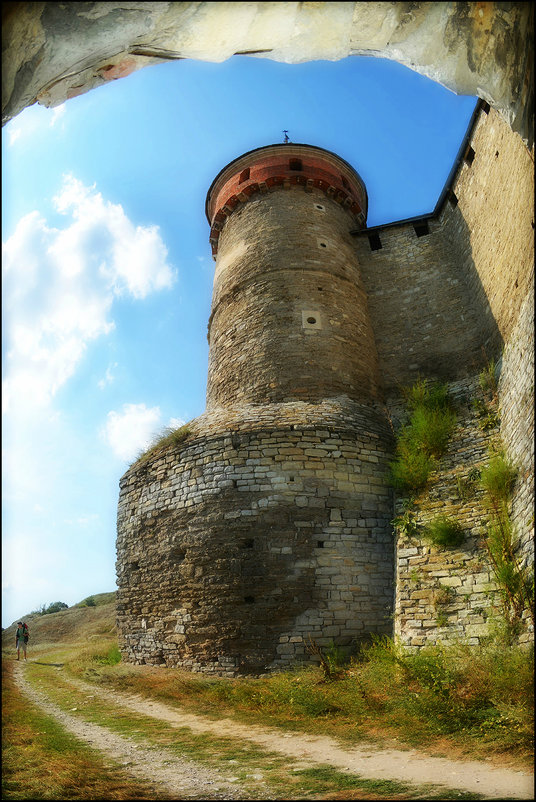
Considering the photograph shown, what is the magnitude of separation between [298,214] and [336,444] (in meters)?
7.20

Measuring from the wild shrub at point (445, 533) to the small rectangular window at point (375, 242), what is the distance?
8.95 meters

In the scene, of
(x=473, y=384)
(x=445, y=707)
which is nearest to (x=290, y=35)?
(x=445, y=707)

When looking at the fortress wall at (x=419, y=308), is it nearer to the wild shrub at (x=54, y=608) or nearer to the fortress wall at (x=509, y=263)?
the fortress wall at (x=509, y=263)

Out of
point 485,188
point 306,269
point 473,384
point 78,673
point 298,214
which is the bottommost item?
point 78,673

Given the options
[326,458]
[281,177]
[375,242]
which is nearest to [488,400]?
[326,458]

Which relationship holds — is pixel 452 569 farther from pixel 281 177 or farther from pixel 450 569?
pixel 281 177

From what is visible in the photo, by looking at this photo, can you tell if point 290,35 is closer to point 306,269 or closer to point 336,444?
point 336,444

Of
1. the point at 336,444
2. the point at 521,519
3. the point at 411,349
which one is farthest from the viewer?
the point at 411,349

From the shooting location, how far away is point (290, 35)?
278cm

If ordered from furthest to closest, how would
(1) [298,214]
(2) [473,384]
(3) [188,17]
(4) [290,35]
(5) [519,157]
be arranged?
1. (1) [298,214]
2. (2) [473,384]
3. (5) [519,157]
4. (4) [290,35]
5. (3) [188,17]

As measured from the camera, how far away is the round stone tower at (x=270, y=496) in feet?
25.6

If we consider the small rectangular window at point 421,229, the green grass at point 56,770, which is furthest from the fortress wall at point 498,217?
the green grass at point 56,770

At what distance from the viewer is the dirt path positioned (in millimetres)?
3506

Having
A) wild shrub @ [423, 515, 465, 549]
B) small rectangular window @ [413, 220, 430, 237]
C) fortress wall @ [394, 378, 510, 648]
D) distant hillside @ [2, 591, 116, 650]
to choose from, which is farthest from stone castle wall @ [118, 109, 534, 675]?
distant hillside @ [2, 591, 116, 650]
